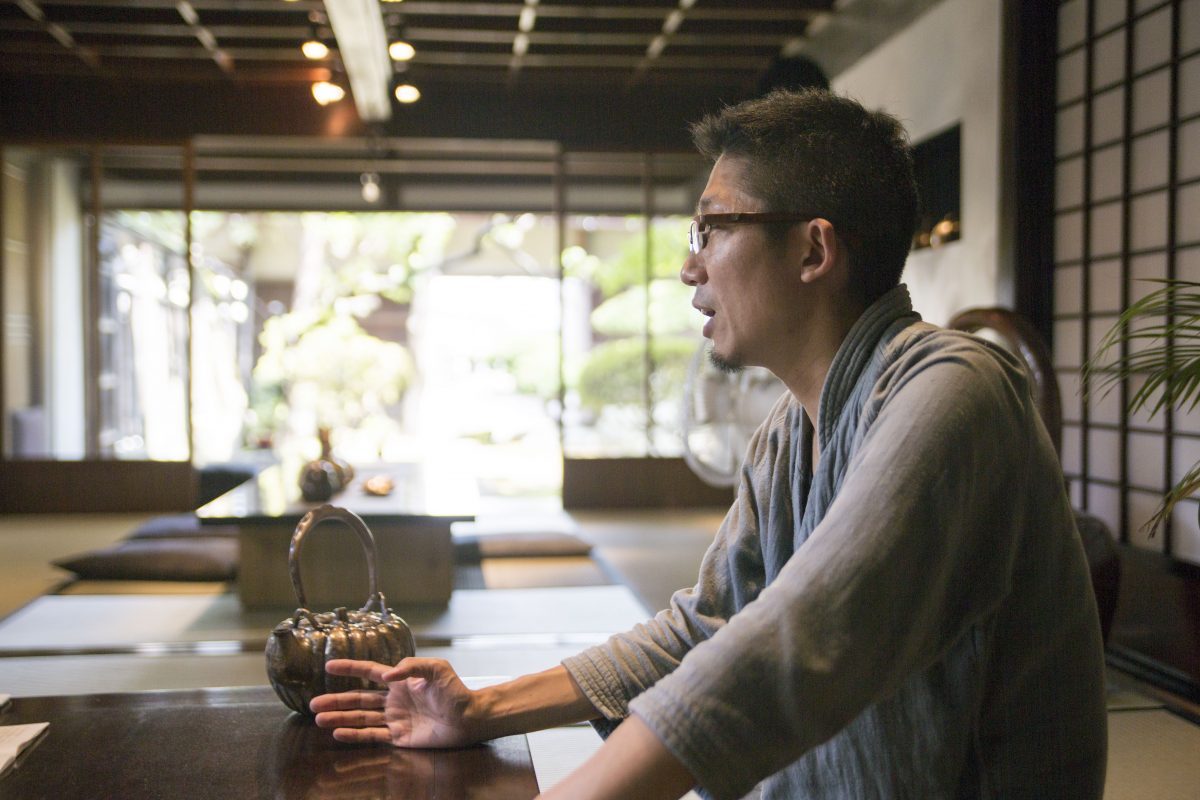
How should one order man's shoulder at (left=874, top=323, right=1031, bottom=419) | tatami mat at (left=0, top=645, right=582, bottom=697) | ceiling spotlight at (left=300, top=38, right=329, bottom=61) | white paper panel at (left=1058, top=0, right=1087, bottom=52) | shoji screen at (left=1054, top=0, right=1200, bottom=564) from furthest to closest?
1. ceiling spotlight at (left=300, top=38, right=329, bottom=61)
2. white paper panel at (left=1058, top=0, right=1087, bottom=52)
3. shoji screen at (left=1054, top=0, right=1200, bottom=564)
4. tatami mat at (left=0, top=645, right=582, bottom=697)
5. man's shoulder at (left=874, top=323, right=1031, bottom=419)

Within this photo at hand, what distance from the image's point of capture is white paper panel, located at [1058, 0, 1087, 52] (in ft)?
13.6

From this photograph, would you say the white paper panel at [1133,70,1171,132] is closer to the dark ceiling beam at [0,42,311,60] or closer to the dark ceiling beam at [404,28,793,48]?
the dark ceiling beam at [404,28,793,48]

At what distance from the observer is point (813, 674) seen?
2.48 feet

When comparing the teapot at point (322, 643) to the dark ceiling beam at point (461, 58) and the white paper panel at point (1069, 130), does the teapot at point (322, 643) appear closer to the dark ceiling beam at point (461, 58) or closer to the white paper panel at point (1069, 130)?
the white paper panel at point (1069, 130)

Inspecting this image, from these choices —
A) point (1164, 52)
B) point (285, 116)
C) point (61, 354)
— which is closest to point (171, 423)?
point (61, 354)

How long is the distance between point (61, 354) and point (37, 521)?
1.67 metres

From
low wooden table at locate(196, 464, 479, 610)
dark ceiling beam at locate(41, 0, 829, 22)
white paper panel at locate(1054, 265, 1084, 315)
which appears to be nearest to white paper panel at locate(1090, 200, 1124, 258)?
white paper panel at locate(1054, 265, 1084, 315)

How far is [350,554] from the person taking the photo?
14.4 ft

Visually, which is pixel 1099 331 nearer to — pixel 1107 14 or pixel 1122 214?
pixel 1122 214

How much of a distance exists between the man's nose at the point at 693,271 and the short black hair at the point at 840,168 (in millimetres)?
100

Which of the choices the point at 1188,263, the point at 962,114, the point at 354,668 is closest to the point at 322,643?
the point at 354,668

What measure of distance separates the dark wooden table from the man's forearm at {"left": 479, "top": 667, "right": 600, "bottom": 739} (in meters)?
0.03

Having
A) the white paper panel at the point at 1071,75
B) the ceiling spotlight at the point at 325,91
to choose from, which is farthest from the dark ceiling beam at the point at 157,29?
the white paper panel at the point at 1071,75

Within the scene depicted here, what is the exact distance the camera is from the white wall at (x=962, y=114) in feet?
15.3
